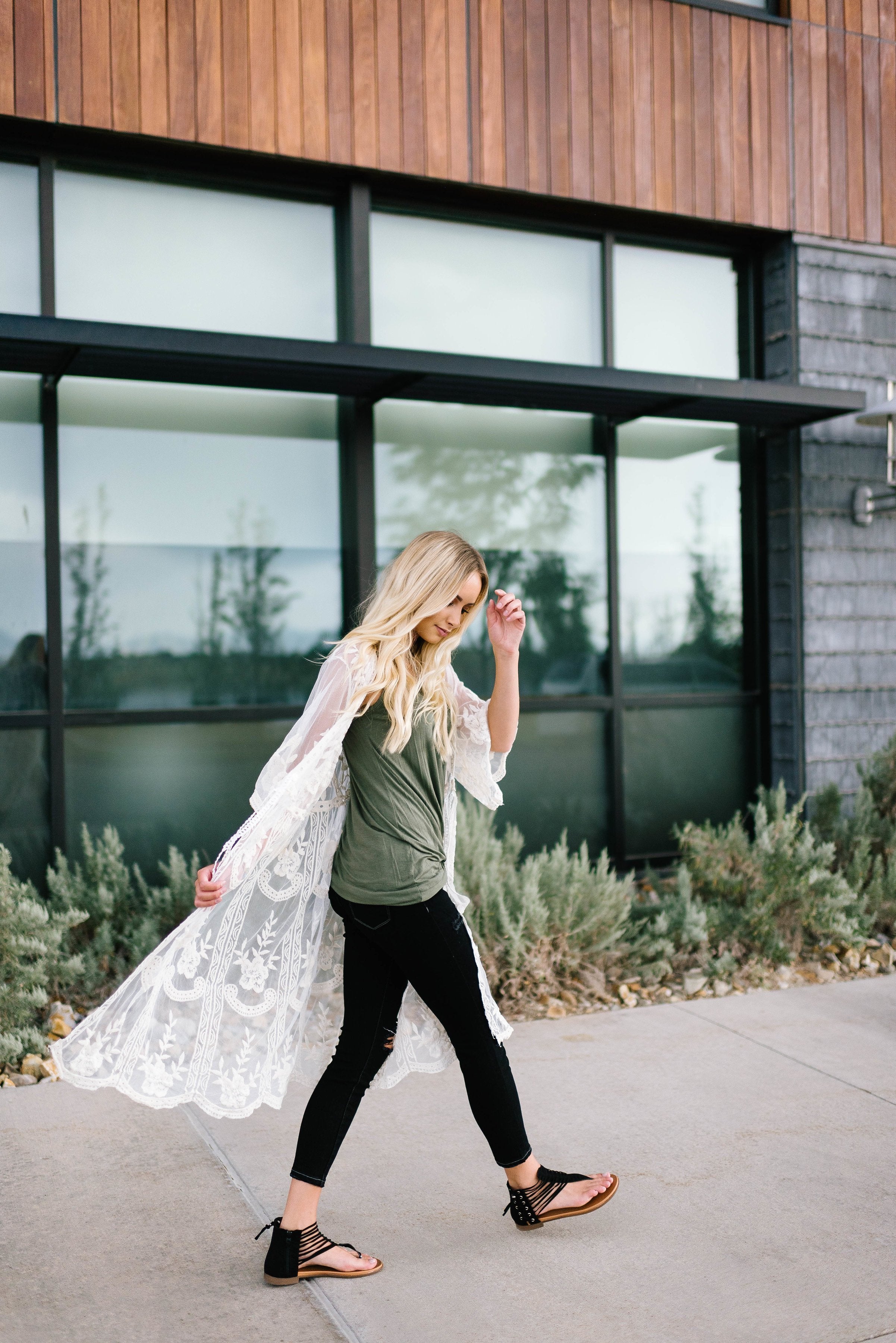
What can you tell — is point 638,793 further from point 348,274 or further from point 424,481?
point 348,274

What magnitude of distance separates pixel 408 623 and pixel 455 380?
3.41m

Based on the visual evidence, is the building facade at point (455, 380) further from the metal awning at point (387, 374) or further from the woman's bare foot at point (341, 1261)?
the woman's bare foot at point (341, 1261)

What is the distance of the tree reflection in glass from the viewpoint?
6.61 metres

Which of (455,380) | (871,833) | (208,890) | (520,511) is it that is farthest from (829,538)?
(208,890)

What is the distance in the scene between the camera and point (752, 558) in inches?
295

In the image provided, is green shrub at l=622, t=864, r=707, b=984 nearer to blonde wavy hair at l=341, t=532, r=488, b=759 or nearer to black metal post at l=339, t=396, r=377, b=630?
black metal post at l=339, t=396, r=377, b=630

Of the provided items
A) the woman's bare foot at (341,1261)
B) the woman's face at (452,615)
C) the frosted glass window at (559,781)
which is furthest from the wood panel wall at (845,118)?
Answer: the woman's bare foot at (341,1261)

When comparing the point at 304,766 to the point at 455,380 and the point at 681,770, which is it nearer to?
the point at 455,380

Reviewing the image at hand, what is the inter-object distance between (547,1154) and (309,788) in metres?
1.47

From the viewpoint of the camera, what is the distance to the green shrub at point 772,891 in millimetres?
5523

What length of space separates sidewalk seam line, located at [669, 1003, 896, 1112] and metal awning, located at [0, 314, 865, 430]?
320 centimetres

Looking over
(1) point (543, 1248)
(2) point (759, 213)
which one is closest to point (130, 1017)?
(1) point (543, 1248)

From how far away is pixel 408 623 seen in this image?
286 cm

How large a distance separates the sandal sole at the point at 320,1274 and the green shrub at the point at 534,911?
2143 mm
